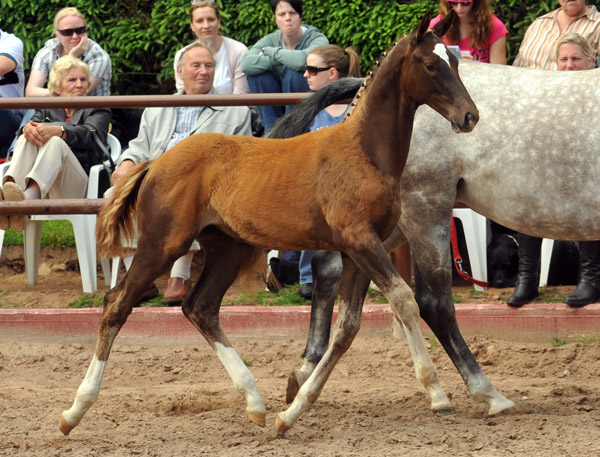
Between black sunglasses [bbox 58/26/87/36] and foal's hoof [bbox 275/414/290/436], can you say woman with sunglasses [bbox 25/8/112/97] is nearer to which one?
black sunglasses [bbox 58/26/87/36]

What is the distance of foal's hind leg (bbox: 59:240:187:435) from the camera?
443 centimetres

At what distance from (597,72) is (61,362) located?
3463 millimetres

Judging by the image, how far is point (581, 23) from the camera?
21.9ft

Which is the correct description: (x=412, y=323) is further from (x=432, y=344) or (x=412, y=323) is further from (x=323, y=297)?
(x=432, y=344)

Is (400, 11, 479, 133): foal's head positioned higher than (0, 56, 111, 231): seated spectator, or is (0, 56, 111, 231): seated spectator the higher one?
(400, 11, 479, 133): foal's head

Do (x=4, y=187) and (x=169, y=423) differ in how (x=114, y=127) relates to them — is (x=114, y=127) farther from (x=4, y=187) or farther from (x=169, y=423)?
(x=169, y=423)

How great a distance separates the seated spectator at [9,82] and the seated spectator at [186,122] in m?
1.26

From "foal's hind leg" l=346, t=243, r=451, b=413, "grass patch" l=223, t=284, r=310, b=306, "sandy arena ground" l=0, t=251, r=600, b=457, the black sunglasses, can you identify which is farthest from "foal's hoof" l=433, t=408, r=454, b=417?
the black sunglasses

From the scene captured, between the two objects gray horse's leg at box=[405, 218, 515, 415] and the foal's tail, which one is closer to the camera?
the foal's tail

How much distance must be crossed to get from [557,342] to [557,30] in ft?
6.66

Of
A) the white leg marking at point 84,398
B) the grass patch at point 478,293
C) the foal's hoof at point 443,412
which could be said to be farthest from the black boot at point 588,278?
the white leg marking at point 84,398

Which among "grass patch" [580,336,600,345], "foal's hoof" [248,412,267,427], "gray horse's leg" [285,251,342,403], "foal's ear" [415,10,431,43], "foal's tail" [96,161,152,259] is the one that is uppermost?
"foal's ear" [415,10,431,43]

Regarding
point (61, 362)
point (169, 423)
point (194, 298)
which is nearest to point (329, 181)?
point (194, 298)

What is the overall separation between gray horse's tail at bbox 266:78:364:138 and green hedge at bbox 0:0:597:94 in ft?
13.8
